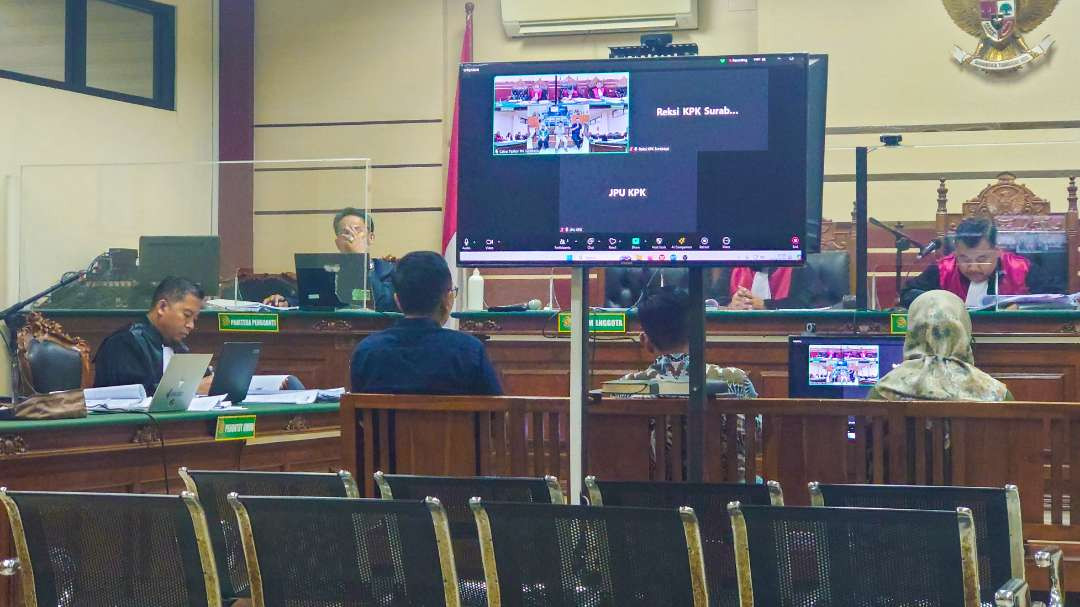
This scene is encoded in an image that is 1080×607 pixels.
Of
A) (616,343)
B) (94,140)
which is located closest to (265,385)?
(616,343)

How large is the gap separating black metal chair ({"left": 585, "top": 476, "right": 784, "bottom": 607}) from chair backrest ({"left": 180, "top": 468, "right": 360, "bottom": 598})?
513 mm

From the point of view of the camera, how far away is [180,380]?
3889mm

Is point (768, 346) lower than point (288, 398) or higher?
higher

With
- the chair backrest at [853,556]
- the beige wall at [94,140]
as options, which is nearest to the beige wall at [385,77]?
the beige wall at [94,140]

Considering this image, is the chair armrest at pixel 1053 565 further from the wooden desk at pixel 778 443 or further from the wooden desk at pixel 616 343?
the wooden desk at pixel 616 343

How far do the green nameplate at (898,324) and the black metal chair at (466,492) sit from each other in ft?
10.3

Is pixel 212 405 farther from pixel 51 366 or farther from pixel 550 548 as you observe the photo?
pixel 550 548

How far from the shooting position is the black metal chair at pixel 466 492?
222 centimetres

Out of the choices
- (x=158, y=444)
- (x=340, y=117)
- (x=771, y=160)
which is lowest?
(x=158, y=444)

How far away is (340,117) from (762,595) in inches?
312

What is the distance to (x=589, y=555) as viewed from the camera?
74.0 inches

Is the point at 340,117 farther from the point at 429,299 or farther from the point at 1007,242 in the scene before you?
the point at 429,299

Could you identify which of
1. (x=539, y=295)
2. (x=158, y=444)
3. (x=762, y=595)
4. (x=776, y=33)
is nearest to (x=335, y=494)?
(x=762, y=595)

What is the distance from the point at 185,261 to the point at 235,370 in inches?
96.8
